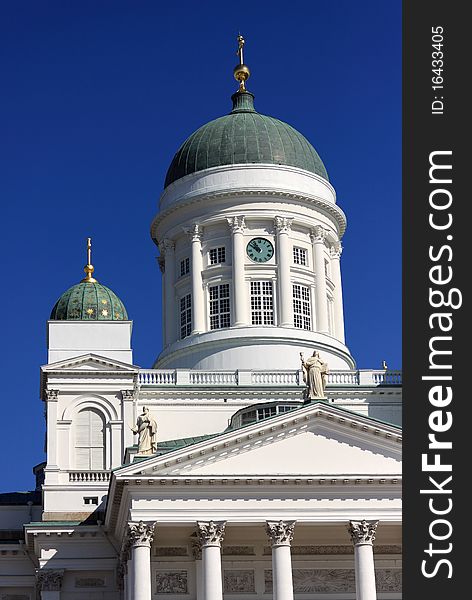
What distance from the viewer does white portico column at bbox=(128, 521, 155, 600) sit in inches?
2008

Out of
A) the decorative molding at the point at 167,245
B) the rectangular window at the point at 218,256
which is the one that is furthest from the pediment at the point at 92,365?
the decorative molding at the point at 167,245

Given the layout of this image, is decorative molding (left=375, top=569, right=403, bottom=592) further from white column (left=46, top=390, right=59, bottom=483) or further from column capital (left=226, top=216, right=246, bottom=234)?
column capital (left=226, top=216, right=246, bottom=234)

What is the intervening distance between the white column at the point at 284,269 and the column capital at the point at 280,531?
18.9 m

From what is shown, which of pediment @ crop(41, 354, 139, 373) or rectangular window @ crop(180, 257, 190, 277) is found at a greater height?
rectangular window @ crop(180, 257, 190, 277)

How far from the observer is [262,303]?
70.8m

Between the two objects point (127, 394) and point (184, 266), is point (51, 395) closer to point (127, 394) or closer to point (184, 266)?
point (127, 394)

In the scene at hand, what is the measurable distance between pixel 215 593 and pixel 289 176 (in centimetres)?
2804

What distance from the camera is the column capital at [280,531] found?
5194cm

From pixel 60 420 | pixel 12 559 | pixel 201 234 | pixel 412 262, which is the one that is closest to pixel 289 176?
pixel 201 234

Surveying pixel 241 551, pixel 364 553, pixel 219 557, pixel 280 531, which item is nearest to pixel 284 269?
pixel 241 551

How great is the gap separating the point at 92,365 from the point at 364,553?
15.9m

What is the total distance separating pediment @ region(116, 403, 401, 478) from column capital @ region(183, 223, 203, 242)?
2110cm

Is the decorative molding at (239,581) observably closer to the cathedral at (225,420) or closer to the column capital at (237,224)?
the cathedral at (225,420)

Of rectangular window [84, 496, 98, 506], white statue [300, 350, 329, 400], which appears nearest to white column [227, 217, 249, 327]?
rectangular window [84, 496, 98, 506]
